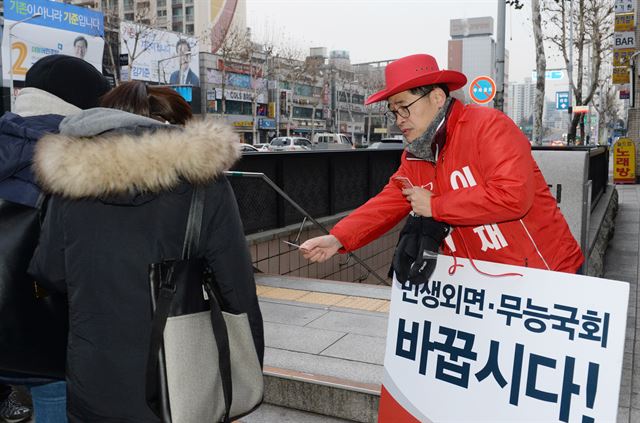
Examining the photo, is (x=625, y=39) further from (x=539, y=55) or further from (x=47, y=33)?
(x=47, y=33)

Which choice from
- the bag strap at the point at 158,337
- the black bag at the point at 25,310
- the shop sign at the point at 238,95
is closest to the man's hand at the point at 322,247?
the bag strap at the point at 158,337

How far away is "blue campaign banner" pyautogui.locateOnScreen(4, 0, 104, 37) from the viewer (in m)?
41.3

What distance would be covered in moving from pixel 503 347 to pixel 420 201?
594 millimetres

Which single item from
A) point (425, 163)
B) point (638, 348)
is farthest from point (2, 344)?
point (638, 348)

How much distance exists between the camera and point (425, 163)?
100 inches

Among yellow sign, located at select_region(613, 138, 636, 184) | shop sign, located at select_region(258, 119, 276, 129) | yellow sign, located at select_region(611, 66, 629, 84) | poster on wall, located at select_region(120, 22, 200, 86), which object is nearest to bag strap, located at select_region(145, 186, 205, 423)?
yellow sign, located at select_region(613, 138, 636, 184)

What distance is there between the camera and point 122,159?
6.00ft

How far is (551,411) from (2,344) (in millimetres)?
1833

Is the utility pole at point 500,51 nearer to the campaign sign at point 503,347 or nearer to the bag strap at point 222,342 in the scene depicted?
the campaign sign at point 503,347

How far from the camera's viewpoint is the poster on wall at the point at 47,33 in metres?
41.0

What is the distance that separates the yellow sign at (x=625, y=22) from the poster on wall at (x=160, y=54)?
3691cm

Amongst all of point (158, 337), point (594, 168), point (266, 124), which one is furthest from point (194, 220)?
point (266, 124)

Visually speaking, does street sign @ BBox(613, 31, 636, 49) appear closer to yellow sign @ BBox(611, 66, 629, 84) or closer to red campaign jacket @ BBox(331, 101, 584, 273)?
yellow sign @ BBox(611, 66, 629, 84)

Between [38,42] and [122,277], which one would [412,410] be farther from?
[38,42]
